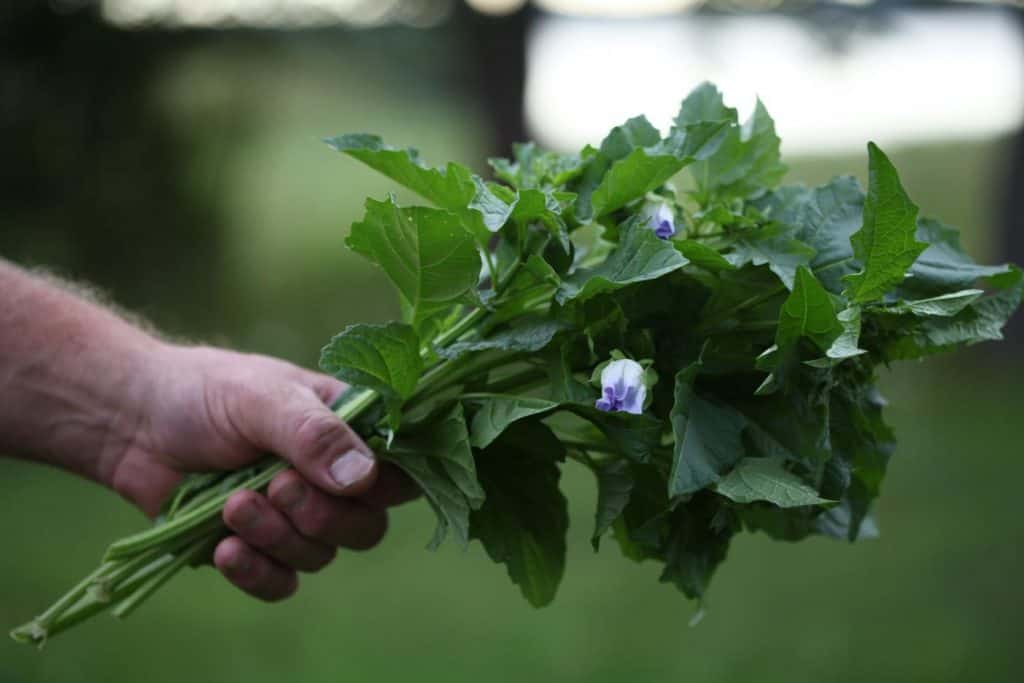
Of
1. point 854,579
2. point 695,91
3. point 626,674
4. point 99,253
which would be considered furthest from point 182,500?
point 99,253

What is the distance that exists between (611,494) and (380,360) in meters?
0.34

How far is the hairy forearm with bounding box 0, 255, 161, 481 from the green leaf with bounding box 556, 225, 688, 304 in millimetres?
955

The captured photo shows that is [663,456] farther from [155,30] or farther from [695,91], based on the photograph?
[155,30]

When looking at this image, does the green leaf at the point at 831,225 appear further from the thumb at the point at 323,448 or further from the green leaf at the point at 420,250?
the thumb at the point at 323,448

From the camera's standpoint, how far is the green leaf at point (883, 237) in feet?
3.81

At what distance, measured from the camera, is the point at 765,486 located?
1.19 m

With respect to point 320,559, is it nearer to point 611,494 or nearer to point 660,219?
point 611,494

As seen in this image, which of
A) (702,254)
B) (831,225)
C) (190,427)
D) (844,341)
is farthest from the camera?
(190,427)

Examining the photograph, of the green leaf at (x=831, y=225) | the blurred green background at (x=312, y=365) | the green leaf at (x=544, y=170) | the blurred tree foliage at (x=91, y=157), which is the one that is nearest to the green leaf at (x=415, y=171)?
the green leaf at (x=544, y=170)

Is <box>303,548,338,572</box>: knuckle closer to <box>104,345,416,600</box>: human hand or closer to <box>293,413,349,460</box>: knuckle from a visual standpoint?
<box>104,345,416,600</box>: human hand

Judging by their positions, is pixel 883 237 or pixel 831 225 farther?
pixel 831 225

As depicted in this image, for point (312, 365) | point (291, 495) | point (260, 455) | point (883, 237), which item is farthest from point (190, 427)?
point (312, 365)

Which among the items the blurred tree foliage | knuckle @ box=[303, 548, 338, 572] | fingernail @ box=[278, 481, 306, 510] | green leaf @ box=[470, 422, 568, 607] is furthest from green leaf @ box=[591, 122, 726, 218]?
the blurred tree foliage

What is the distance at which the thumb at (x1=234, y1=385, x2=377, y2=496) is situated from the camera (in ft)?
4.96
